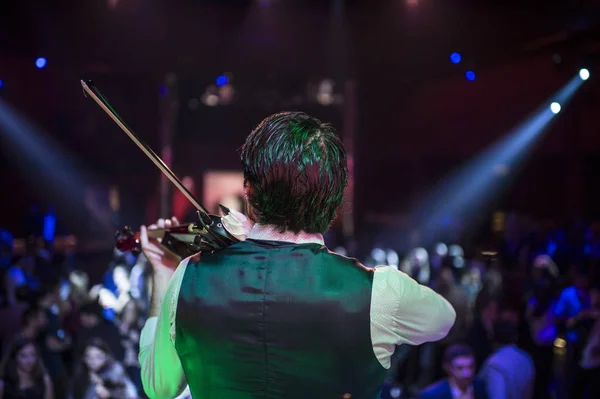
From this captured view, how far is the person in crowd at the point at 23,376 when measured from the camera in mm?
4395

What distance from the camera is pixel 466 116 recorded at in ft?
43.5

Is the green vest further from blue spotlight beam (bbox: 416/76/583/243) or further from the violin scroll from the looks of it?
blue spotlight beam (bbox: 416/76/583/243)

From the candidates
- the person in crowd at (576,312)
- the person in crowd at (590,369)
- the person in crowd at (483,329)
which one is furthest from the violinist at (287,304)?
the person in crowd at (576,312)

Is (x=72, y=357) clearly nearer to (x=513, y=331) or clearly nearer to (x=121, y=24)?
(x=513, y=331)

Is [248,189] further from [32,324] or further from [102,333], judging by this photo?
[32,324]

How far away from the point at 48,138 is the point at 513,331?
10.1 m

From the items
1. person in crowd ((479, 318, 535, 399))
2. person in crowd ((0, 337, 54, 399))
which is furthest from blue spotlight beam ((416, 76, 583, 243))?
person in crowd ((0, 337, 54, 399))

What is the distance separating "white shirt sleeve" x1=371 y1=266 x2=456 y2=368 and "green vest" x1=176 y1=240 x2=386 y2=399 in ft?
0.06

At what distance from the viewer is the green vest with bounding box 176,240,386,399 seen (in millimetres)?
1242

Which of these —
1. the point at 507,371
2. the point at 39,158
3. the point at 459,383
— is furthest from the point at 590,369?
the point at 39,158

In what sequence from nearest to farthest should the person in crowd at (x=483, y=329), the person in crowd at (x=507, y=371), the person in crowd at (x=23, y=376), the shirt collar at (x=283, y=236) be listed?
the shirt collar at (x=283, y=236), the person in crowd at (x=507, y=371), the person in crowd at (x=23, y=376), the person in crowd at (x=483, y=329)

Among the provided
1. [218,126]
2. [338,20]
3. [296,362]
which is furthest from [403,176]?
[296,362]

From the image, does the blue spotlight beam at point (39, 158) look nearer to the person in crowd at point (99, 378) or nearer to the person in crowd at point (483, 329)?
the person in crowd at point (99, 378)

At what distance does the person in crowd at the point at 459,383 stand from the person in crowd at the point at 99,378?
221 centimetres
